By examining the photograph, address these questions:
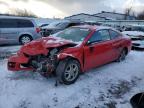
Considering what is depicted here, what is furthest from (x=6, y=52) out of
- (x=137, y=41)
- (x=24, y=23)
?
(x=137, y=41)

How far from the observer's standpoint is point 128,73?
25.6 feet

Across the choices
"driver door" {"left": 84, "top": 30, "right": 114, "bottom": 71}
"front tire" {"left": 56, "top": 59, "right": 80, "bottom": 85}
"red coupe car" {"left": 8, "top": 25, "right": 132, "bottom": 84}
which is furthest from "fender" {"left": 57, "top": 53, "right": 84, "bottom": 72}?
"driver door" {"left": 84, "top": 30, "right": 114, "bottom": 71}

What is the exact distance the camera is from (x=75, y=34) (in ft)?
25.2

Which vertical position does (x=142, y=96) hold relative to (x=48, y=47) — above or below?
below

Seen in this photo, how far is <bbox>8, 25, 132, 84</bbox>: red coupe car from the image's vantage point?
6.20 metres

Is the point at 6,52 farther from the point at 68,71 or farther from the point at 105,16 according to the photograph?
the point at 105,16

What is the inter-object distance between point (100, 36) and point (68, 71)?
212 centimetres

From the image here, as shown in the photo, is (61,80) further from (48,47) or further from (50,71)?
(48,47)

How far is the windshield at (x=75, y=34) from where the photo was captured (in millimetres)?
7311

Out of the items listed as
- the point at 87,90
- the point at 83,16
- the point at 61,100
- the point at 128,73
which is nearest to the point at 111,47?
the point at 128,73

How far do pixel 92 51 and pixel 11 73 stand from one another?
2.47 m

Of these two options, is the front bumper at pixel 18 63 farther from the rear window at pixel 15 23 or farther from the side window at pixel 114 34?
the rear window at pixel 15 23

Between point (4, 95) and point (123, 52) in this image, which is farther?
point (123, 52)

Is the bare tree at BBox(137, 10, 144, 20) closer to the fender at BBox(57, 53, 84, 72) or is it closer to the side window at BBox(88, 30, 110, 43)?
the side window at BBox(88, 30, 110, 43)
